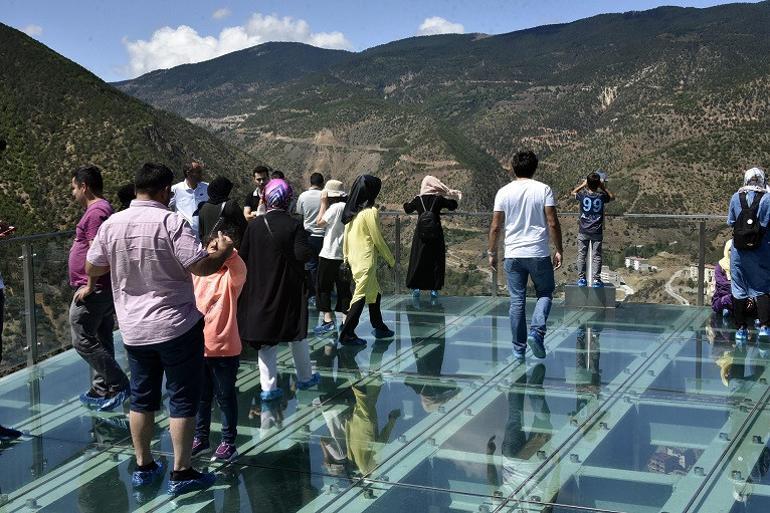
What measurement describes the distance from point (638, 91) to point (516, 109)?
35818mm

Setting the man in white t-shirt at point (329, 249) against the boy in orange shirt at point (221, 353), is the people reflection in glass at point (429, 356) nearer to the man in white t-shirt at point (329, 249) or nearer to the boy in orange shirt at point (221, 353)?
the man in white t-shirt at point (329, 249)

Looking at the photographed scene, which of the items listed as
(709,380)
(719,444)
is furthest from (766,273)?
(719,444)

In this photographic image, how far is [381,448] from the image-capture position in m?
5.74

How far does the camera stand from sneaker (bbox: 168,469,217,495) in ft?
16.6

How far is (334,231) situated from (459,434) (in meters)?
3.08

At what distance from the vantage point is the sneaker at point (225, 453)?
5.55m

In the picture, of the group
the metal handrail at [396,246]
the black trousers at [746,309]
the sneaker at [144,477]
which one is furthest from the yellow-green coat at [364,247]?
the sneaker at [144,477]

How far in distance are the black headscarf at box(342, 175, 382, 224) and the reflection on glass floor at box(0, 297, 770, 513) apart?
1093 mm

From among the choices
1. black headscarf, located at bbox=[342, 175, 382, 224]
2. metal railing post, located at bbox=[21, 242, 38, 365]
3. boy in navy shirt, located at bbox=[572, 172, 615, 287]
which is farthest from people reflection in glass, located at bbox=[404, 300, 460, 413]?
metal railing post, located at bbox=[21, 242, 38, 365]

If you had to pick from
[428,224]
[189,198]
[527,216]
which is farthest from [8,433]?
[428,224]

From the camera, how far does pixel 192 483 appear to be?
200 inches

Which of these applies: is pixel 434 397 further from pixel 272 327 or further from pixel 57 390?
pixel 57 390

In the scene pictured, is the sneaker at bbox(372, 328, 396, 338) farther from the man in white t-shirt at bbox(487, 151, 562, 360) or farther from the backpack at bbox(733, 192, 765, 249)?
the backpack at bbox(733, 192, 765, 249)

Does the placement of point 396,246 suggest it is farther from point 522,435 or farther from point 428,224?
point 522,435
